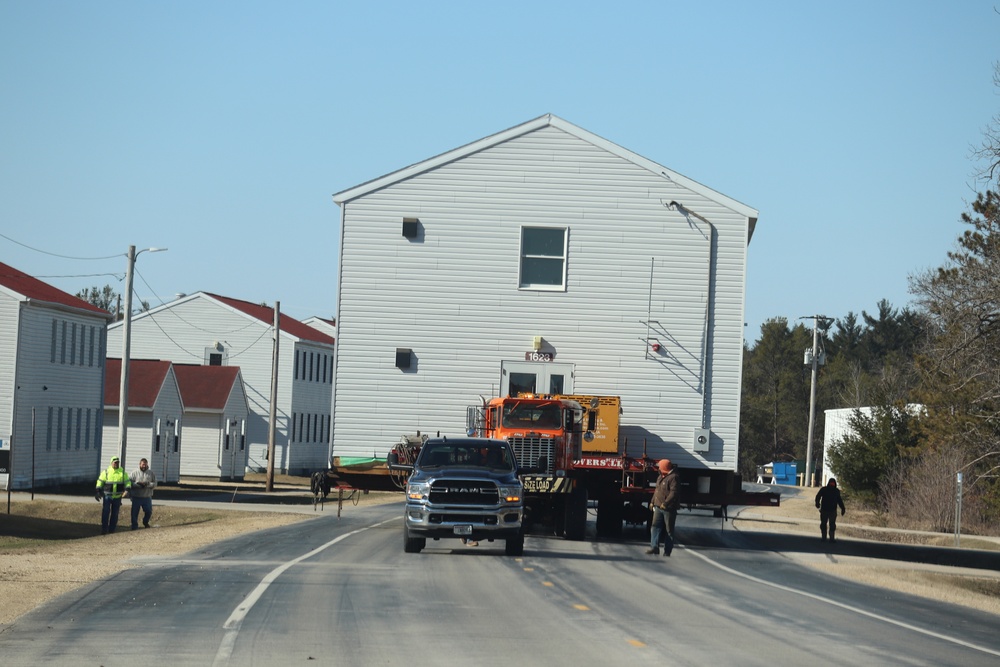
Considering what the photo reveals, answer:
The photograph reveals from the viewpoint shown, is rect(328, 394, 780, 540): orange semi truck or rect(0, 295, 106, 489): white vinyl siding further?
rect(0, 295, 106, 489): white vinyl siding

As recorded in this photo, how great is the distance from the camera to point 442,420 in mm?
28078

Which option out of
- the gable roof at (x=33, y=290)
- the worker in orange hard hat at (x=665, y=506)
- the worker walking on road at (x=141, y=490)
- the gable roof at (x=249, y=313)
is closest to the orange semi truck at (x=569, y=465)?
the worker in orange hard hat at (x=665, y=506)

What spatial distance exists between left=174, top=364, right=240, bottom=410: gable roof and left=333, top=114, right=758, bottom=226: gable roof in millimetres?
39541

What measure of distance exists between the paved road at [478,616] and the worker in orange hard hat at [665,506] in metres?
1.00

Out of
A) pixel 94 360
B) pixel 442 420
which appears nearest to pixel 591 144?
pixel 442 420

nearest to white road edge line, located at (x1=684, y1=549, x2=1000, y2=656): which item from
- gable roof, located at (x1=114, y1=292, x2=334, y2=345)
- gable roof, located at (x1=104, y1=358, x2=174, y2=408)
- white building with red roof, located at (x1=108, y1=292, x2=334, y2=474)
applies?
gable roof, located at (x1=104, y1=358, x2=174, y2=408)

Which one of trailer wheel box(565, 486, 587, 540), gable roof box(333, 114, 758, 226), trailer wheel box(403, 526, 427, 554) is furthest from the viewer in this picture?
gable roof box(333, 114, 758, 226)

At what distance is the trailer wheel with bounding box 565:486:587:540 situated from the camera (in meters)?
26.2

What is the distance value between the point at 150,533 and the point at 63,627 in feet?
53.4

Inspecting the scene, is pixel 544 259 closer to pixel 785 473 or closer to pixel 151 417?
pixel 151 417

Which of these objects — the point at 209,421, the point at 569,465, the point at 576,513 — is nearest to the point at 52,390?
the point at 209,421

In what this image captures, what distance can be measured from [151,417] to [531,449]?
120 ft

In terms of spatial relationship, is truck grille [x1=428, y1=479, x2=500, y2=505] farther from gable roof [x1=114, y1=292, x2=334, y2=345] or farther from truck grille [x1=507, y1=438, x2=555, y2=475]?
gable roof [x1=114, y1=292, x2=334, y2=345]

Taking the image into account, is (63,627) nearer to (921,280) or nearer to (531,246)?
(531,246)
